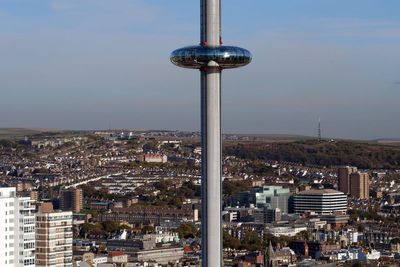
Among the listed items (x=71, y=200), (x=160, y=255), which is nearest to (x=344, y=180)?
(x=71, y=200)

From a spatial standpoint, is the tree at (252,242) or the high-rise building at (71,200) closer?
the tree at (252,242)

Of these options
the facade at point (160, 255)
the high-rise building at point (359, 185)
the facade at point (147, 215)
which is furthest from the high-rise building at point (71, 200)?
the high-rise building at point (359, 185)

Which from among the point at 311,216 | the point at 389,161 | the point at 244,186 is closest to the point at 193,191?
the point at 244,186

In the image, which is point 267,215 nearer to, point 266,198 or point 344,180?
point 266,198

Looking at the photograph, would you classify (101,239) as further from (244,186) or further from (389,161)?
(389,161)

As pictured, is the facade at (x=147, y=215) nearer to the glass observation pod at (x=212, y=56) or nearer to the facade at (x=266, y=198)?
the facade at (x=266, y=198)
